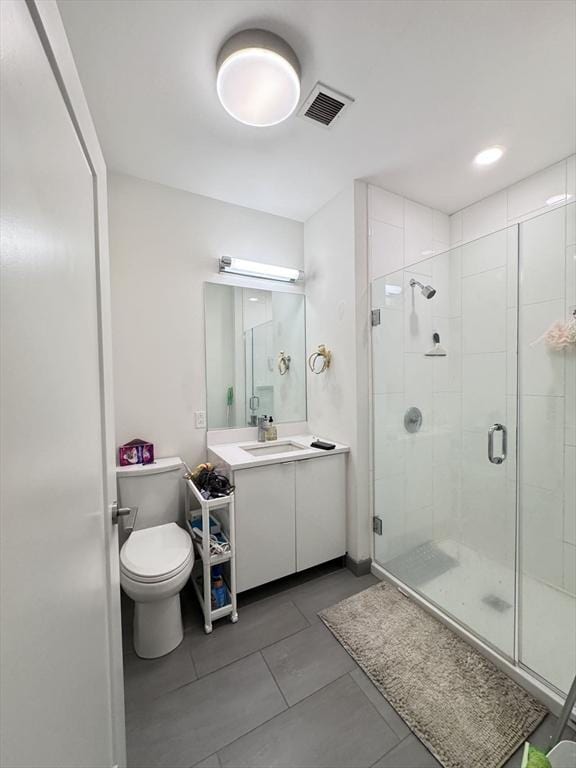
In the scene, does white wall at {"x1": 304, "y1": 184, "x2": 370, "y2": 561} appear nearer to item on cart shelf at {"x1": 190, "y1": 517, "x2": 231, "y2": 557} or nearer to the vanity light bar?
the vanity light bar

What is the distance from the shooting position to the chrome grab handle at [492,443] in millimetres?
1621

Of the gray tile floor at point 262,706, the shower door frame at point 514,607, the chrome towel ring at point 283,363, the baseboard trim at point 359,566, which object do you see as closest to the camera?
the gray tile floor at point 262,706

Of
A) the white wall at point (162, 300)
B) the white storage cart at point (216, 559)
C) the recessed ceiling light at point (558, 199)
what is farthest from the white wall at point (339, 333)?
the recessed ceiling light at point (558, 199)

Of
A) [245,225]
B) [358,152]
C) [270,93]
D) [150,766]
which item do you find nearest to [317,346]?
[245,225]

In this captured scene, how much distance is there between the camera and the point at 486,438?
1736 millimetres

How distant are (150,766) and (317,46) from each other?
105 inches

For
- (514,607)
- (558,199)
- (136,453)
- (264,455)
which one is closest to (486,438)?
(514,607)

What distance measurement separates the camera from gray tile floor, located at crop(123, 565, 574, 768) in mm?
1042

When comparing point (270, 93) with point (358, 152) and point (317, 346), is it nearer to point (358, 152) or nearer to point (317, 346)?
point (358, 152)

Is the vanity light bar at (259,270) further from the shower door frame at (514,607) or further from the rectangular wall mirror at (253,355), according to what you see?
the shower door frame at (514,607)

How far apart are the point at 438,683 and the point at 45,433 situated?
176 cm

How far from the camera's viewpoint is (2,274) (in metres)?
0.31

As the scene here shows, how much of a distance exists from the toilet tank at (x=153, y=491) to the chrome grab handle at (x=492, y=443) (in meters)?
1.82

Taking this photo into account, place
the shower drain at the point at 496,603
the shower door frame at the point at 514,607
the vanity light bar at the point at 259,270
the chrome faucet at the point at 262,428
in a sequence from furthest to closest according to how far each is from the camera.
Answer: the chrome faucet at the point at 262,428, the vanity light bar at the point at 259,270, the shower drain at the point at 496,603, the shower door frame at the point at 514,607
